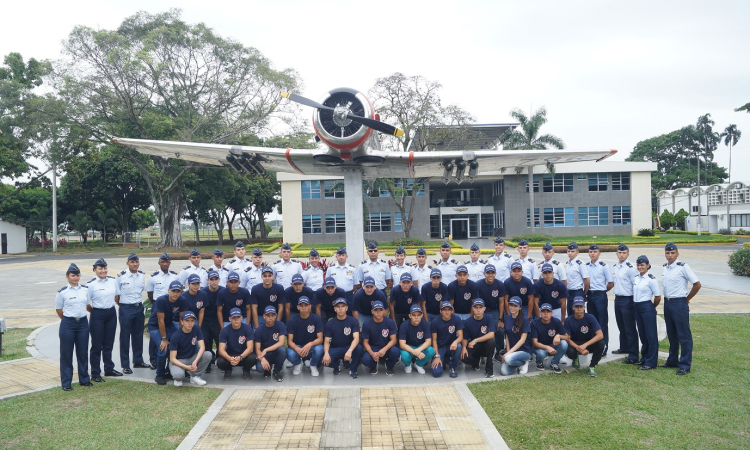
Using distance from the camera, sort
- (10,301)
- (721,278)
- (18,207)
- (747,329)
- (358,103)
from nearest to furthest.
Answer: (747,329) < (358,103) < (10,301) < (721,278) < (18,207)

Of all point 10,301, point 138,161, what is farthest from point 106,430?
point 138,161

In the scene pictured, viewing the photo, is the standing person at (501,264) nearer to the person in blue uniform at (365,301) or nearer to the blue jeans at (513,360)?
the blue jeans at (513,360)

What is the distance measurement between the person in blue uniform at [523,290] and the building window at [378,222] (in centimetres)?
3454

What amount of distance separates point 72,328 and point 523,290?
7455 mm

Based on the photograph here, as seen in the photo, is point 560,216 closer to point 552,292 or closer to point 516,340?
point 552,292

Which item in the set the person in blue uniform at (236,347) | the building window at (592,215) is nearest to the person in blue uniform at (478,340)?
the person in blue uniform at (236,347)

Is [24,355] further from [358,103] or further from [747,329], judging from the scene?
[747,329]

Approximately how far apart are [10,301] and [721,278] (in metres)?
26.2

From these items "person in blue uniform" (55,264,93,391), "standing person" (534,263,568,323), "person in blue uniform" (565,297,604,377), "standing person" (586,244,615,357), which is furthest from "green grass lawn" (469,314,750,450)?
"person in blue uniform" (55,264,93,391)

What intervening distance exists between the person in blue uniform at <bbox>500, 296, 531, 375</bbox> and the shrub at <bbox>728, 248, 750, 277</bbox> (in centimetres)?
1530

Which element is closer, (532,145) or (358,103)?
(358,103)

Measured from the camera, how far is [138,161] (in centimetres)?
3362

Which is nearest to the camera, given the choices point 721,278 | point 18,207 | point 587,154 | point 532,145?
point 587,154

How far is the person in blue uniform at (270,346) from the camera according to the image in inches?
266
